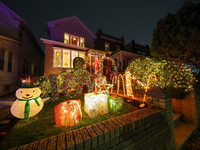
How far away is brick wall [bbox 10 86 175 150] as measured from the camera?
1.35 metres

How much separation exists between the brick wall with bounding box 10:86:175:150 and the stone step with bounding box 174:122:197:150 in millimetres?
598

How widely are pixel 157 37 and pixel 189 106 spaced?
18.1 ft

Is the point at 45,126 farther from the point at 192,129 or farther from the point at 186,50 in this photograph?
the point at 186,50

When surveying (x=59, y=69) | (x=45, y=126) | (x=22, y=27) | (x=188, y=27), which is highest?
(x=22, y=27)

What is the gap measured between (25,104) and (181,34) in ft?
28.7

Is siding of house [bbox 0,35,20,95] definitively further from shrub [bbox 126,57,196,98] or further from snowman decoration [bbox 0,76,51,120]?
shrub [bbox 126,57,196,98]

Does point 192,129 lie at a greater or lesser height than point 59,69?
lesser

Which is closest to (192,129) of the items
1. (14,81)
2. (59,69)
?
(59,69)

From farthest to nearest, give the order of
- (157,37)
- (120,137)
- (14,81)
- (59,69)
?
(59,69)
(14,81)
(157,37)
(120,137)

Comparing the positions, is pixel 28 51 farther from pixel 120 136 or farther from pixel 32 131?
pixel 120 136

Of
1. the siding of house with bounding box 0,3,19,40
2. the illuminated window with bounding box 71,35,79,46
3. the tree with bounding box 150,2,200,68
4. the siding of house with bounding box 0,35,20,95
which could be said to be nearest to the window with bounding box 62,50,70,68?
the illuminated window with bounding box 71,35,79,46

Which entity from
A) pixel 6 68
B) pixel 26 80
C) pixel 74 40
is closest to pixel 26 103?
pixel 26 80

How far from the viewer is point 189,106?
4.72 m

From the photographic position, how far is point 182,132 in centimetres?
400
